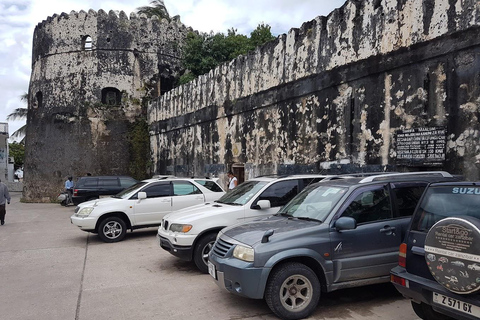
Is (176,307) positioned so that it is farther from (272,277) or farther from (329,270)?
(329,270)

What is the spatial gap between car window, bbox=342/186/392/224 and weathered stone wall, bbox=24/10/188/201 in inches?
768

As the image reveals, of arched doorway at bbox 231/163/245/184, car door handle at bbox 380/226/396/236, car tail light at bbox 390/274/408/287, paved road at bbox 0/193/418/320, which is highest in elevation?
arched doorway at bbox 231/163/245/184

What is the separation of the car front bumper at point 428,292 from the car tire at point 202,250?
3.55m

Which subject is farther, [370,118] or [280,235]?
[370,118]

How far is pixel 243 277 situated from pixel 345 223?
1.40 metres

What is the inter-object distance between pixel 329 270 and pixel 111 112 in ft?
66.1

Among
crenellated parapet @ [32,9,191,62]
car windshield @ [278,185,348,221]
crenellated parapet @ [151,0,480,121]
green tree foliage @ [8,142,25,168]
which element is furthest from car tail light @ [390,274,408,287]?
green tree foliage @ [8,142,25,168]

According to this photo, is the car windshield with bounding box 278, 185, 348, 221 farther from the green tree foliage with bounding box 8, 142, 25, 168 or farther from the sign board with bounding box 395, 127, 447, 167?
the green tree foliage with bounding box 8, 142, 25, 168

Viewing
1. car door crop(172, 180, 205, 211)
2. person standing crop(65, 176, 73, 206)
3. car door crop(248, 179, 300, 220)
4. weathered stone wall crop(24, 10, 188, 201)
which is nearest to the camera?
car door crop(248, 179, 300, 220)

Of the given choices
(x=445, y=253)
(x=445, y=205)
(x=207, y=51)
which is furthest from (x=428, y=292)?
(x=207, y=51)

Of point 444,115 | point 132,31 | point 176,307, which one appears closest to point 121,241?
point 176,307

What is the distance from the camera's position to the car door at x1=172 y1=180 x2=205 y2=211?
10.8 m

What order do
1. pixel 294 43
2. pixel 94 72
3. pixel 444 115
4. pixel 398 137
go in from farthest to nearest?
1. pixel 94 72
2. pixel 294 43
3. pixel 398 137
4. pixel 444 115

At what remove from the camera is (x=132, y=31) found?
23.1 m
